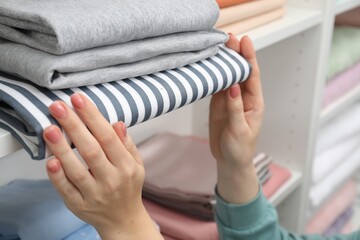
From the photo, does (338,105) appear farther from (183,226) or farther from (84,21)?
(84,21)

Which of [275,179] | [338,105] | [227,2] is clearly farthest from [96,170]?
[338,105]

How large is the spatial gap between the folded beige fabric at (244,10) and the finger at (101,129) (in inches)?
13.5

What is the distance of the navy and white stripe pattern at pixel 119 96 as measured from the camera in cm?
43

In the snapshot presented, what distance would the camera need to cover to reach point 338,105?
3.98ft

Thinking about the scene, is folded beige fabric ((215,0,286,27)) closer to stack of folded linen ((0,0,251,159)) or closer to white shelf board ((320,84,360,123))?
stack of folded linen ((0,0,251,159))

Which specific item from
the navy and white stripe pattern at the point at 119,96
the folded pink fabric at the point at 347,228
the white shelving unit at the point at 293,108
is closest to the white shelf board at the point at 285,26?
the white shelving unit at the point at 293,108

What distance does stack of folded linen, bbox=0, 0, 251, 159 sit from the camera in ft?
1.44

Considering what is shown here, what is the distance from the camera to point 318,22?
946 mm

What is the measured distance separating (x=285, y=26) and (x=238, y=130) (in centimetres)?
20

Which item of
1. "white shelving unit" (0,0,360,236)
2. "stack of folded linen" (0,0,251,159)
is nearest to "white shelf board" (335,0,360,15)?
"white shelving unit" (0,0,360,236)

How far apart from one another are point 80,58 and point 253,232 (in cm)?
51

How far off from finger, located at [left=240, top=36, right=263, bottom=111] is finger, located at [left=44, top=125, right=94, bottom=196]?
12.0 inches

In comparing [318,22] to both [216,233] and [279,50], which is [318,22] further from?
[216,233]

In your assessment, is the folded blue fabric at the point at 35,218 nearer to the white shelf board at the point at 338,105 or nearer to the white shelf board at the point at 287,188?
the white shelf board at the point at 287,188
